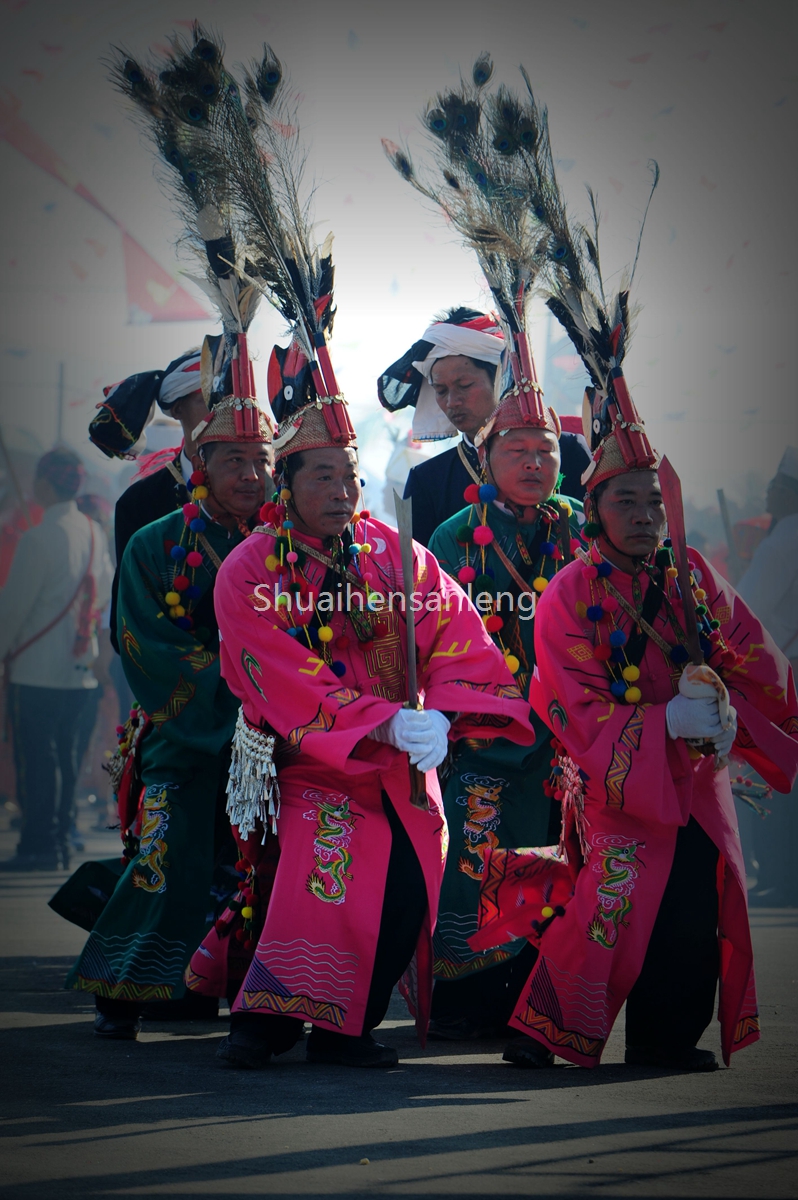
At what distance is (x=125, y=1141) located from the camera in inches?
118

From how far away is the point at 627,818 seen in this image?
392cm

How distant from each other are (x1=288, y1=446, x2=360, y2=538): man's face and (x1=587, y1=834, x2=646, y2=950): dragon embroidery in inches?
45.0

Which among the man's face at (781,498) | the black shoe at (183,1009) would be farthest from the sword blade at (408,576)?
the man's face at (781,498)

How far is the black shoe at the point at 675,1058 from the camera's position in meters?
3.87

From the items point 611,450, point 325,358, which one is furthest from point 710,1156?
point 325,358

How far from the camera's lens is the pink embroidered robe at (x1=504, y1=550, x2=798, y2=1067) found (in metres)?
3.82

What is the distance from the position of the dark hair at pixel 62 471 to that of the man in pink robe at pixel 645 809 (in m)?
6.30

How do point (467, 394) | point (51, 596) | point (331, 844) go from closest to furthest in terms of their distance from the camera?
point (331, 844) < point (467, 394) < point (51, 596)

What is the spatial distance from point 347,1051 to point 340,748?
2.69 feet

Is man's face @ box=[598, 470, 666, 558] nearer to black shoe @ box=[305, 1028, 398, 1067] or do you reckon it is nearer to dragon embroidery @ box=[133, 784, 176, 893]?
black shoe @ box=[305, 1028, 398, 1067]

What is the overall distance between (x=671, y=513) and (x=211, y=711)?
159cm

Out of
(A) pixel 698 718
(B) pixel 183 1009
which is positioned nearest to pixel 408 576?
(A) pixel 698 718

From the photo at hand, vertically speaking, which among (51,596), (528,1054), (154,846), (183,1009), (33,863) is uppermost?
(51,596)

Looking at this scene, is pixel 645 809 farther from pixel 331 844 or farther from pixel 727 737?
pixel 331 844
